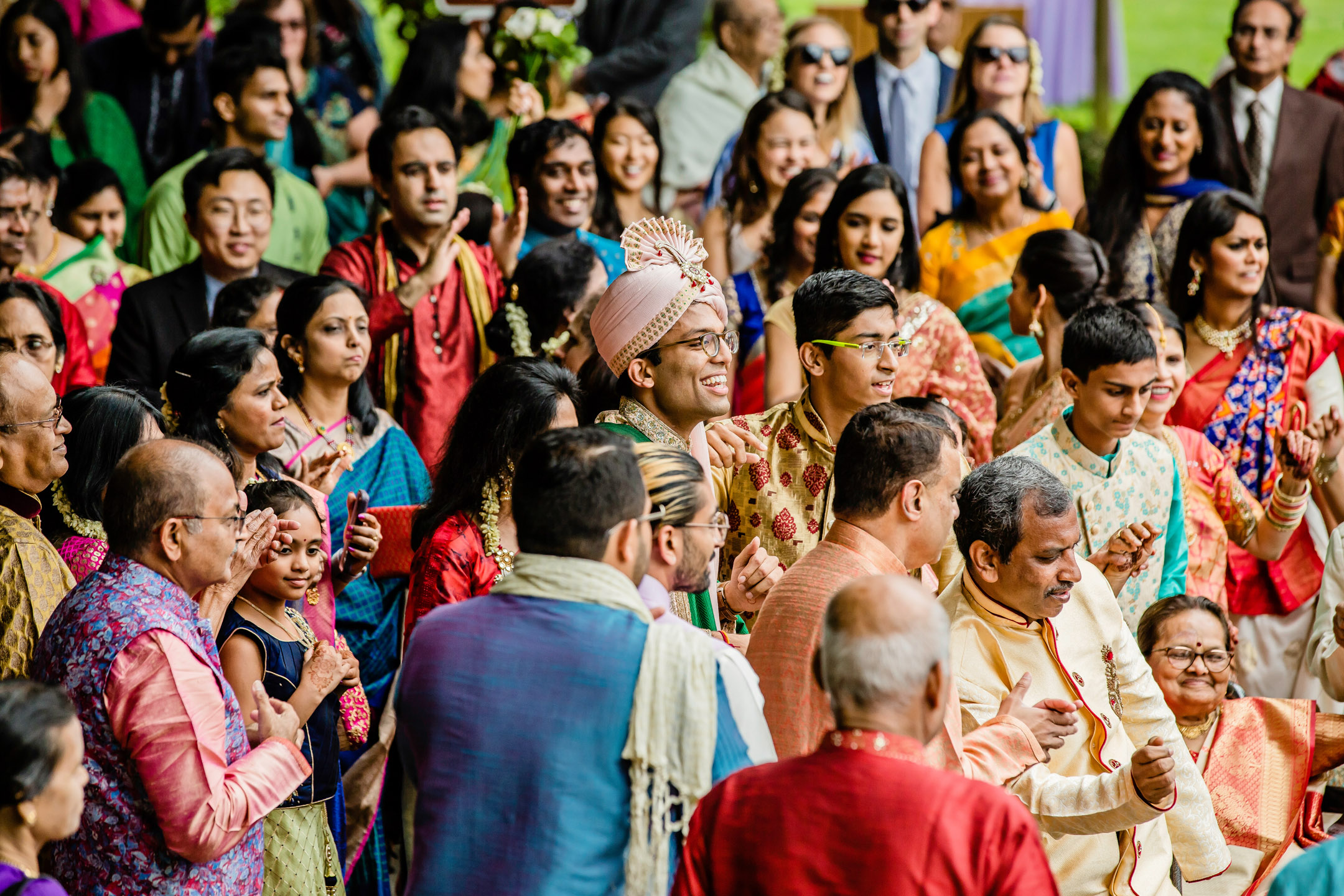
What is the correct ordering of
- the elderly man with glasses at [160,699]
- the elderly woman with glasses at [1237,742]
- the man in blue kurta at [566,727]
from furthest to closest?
the elderly woman with glasses at [1237,742] < the elderly man with glasses at [160,699] < the man in blue kurta at [566,727]

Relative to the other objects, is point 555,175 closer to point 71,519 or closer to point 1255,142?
point 71,519

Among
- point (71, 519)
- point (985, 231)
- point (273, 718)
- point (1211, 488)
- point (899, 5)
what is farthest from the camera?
point (899, 5)

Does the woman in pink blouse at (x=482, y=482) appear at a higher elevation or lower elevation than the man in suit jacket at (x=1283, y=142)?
lower

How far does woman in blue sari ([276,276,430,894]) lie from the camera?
4762mm

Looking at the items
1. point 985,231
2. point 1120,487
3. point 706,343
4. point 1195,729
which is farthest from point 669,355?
point 985,231

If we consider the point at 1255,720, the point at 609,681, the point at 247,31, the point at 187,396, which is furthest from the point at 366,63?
the point at 609,681

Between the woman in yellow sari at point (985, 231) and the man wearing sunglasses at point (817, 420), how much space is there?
6.87 feet

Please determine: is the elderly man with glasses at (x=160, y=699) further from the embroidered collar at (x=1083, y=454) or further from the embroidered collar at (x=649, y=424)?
the embroidered collar at (x=1083, y=454)

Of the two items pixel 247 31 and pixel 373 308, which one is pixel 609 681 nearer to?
pixel 373 308

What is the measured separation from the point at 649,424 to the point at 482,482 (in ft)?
1.54

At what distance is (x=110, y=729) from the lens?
2852 millimetres

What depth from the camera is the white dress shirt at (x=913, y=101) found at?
25.5ft

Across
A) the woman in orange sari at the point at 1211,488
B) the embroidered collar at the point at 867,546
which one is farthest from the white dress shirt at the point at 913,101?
the embroidered collar at the point at 867,546

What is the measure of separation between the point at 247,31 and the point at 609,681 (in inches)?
235
